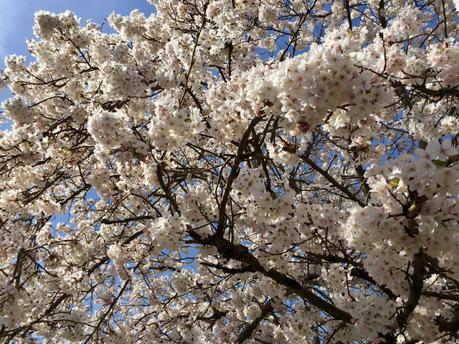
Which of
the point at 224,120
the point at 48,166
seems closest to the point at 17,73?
the point at 48,166

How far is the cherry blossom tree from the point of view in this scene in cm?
286

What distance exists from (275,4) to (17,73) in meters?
5.53

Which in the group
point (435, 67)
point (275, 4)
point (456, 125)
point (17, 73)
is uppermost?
point (275, 4)

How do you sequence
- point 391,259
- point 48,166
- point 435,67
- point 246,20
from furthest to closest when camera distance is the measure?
→ 1. point 246,20
2. point 48,166
3. point 435,67
4. point 391,259

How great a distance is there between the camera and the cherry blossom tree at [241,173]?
113 inches

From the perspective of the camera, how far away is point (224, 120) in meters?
3.82

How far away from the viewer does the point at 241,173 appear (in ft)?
15.7

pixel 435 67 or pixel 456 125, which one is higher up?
pixel 456 125

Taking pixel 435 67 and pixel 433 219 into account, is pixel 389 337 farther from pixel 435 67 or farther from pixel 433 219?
pixel 435 67

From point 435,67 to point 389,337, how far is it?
9.03ft

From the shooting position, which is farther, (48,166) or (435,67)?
(48,166)

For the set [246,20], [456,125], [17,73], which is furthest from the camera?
[17,73]

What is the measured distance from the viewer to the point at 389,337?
4.34 m

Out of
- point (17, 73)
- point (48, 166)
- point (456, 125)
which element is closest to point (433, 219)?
point (456, 125)
